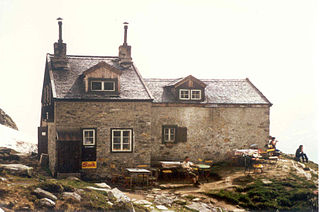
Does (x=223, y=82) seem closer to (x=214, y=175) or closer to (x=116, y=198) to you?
(x=214, y=175)

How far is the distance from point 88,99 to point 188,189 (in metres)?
5.39

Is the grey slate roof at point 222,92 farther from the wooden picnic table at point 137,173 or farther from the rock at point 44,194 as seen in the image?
the rock at point 44,194

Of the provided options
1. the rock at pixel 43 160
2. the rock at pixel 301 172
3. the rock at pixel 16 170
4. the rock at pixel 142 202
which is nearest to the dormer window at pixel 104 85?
the rock at pixel 43 160

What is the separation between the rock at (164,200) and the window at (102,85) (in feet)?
17.6

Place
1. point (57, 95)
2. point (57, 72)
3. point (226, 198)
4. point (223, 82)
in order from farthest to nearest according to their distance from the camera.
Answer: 1. point (223, 82)
2. point (57, 72)
3. point (57, 95)
4. point (226, 198)

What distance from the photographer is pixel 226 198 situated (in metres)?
12.0

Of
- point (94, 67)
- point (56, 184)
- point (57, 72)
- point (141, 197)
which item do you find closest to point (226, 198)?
point (141, 197)

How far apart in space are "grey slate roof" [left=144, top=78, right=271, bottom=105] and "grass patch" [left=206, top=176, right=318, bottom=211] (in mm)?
6444

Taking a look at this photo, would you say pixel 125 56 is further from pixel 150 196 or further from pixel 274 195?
pixel 274 195

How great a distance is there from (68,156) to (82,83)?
3.23 metres

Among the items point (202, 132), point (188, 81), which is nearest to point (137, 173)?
point (202, 132)

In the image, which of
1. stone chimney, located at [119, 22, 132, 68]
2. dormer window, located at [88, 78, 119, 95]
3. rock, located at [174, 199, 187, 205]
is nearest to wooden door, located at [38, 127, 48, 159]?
dormer window, located at [88, 78, 119, 95]

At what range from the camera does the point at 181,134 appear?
18.0 metres

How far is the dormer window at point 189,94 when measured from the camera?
1839 centimetres
